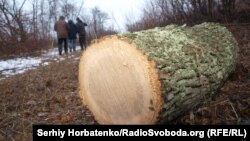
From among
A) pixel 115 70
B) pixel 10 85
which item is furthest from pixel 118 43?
pixel 10 85

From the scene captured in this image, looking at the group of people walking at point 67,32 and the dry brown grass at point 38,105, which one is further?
the group of people walking at point 67,32

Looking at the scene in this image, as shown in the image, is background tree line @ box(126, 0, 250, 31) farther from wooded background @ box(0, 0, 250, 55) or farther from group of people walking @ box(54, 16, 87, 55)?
group of people walking @ box(54, 16, 87, 55)

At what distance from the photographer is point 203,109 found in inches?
148

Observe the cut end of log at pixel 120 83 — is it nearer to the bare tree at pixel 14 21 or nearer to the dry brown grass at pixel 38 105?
the dry brown grass at pixel 38 105

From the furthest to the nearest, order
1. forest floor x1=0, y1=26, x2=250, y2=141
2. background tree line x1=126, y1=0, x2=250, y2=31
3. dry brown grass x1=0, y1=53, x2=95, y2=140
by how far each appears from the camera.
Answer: background tree line x1=126, y1=0, x2=250, y2=31 → dry brown grass x1=0, y1=53, x2=95, y2=140 → forest floor x1=0, y1=26, x2=250, y2=141

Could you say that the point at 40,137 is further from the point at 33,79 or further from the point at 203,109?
the point at 33,79

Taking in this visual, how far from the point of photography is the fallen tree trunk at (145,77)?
323cm

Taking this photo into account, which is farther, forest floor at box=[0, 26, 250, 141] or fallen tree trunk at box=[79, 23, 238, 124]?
forest floor at box=[0, 26, 250, 141]

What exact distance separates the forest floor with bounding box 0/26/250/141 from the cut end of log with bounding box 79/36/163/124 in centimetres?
54

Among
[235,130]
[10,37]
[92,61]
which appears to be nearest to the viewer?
[235,130]

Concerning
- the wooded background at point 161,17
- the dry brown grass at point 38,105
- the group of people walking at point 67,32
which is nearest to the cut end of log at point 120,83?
the dry brown grass at point 38,105

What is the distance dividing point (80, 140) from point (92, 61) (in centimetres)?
87

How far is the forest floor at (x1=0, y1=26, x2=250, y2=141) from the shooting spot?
→ 12.3 feet

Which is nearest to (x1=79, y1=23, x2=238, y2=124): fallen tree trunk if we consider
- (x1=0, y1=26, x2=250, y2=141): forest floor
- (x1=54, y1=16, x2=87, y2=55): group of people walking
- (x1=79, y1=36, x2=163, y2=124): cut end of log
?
(x1=79, y1=36, x2=163, y2=124): cut end of log
